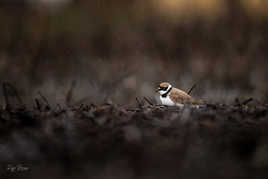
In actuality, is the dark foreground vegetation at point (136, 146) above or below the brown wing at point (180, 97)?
above

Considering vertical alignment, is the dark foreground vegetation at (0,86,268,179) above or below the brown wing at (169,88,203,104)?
above

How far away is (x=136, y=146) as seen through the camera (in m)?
1.01

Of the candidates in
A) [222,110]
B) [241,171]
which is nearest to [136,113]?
[222,110]

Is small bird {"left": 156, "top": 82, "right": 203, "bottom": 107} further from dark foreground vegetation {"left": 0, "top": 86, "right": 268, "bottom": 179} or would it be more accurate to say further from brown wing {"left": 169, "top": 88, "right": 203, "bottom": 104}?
dark foreground vegetation {"left": 0, "top": 86, "right": 268, "bottom": 179}

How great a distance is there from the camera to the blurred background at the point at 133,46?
5535 millimetres

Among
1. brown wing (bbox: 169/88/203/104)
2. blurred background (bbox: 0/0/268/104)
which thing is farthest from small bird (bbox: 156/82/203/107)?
blurred background (bbox: 0/0/268/104)

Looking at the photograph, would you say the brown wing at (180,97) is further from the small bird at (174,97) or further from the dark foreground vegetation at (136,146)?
the dark foreground vegetation at (136,146)

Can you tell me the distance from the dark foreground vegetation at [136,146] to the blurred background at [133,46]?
3852 mm

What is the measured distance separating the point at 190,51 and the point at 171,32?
0.44 meters

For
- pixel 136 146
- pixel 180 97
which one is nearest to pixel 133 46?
pixel 180 97

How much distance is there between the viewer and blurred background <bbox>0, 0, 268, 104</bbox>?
5535 mm

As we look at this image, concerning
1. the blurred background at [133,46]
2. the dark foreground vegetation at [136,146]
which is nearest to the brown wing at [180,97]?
the dark foreground vegetation at [136,146]

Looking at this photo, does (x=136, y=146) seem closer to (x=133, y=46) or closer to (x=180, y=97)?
Result: (x=180, y=97)

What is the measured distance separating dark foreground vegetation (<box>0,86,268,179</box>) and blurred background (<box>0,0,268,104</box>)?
3852 millimetres
